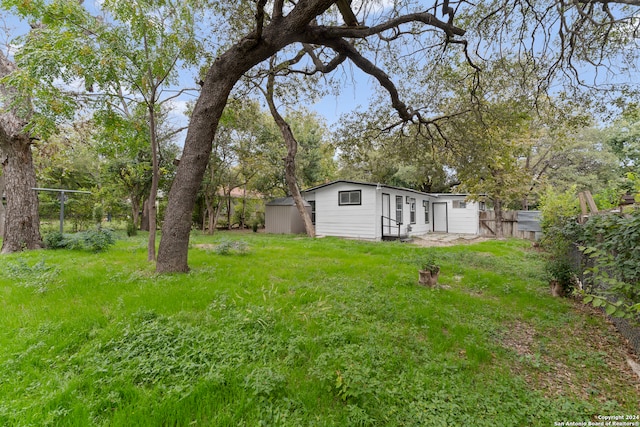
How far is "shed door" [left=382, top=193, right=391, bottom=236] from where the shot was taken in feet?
37.3

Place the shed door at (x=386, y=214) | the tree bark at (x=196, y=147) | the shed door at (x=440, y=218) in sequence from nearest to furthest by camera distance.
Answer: the tree bark at (x=196, y=147) → the shed door at (x=386, y=214) → the shed door at (x=440, y=218)

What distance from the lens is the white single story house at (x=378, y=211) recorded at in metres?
11.2

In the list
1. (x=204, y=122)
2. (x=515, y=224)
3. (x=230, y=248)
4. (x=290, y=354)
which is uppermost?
(x=204, y=122)

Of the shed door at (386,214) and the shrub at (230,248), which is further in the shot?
the shed door at (386,214)

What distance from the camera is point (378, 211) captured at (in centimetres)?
1109

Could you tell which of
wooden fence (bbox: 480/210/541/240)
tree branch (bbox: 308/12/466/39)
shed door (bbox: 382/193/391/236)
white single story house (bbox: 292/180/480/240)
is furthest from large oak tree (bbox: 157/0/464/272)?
wooden fence (bbox: 480/210/541/240)

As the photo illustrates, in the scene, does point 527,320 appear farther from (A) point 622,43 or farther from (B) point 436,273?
(A) point 622,43

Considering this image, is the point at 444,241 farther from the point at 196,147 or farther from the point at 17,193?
the point at 17,193

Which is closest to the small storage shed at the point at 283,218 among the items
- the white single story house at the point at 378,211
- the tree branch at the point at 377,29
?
the white single story house at the point at 378,211

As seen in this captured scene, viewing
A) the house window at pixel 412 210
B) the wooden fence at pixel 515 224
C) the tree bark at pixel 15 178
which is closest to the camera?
the tree bark at pixel 15 178

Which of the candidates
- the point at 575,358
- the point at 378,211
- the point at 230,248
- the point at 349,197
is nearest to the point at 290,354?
the point at 575,358

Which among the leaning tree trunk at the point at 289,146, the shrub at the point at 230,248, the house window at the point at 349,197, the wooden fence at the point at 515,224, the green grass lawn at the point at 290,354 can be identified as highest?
the leaning tree trunk at the point at 289,146

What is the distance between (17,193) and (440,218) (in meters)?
16.9

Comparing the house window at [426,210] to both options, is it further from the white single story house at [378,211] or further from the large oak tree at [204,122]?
the large oak tree at [204,122]
